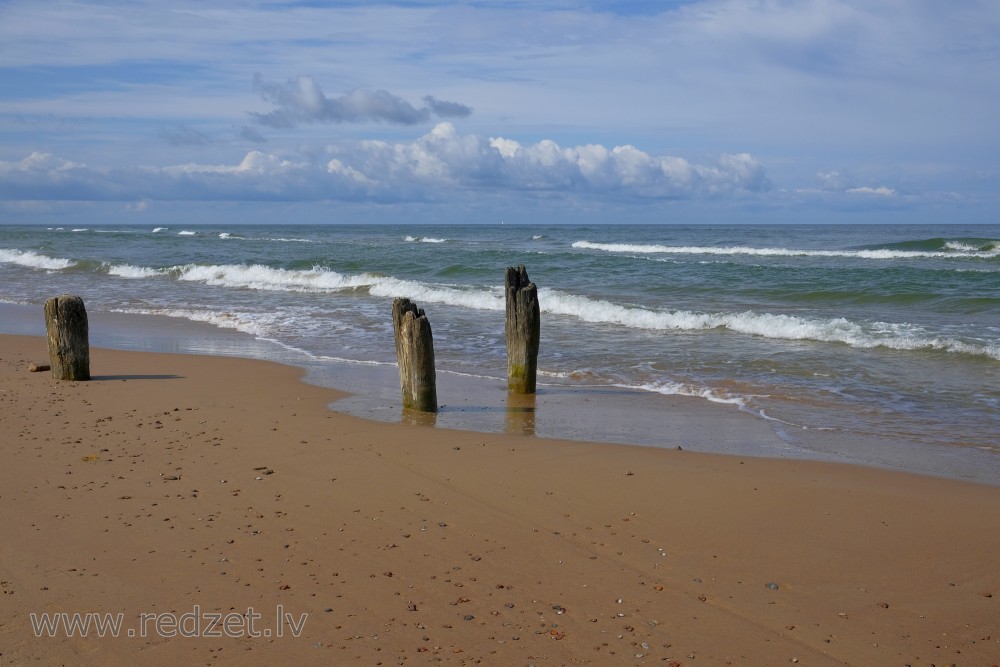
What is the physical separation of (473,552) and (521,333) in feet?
17.7

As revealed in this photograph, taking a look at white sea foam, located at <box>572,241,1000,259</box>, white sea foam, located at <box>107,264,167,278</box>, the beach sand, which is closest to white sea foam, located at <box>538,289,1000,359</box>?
the beach sand

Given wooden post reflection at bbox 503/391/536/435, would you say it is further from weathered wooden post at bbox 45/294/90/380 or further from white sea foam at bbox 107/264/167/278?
white sea foam at bbox 107/264/167/278

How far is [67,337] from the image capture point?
32.1 feet

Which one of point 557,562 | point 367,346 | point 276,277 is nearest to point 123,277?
point 276,277

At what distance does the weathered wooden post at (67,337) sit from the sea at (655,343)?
8.96 feet

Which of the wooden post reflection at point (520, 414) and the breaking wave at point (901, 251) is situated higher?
the breaking wave at point (901, 251)

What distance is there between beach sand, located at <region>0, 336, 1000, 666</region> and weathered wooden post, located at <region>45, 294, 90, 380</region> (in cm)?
253

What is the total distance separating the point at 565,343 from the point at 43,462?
924 cm

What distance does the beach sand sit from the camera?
3.73 metres

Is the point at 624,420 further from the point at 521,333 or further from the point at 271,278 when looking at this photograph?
the point at 271,278

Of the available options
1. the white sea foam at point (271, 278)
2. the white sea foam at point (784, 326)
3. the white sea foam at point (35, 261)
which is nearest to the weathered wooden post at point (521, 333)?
the white sea foam at point (784, 326)

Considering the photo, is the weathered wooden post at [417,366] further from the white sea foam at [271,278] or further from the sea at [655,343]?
the white sea foam at [271,278]

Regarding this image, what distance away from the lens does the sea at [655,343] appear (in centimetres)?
820

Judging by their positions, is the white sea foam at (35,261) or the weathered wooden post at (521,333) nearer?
the weathered wooden post at (521,333)
